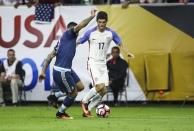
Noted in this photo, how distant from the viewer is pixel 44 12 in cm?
2519

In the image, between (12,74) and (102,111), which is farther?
(12,74)

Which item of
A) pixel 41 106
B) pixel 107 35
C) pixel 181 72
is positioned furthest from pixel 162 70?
pixel 107 35

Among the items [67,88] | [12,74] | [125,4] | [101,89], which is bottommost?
[12,74]

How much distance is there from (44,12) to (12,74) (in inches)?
90.5

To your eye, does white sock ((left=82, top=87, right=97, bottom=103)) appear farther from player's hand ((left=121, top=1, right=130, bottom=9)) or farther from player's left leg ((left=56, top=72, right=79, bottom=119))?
player's hand ((left=121, top=1, right=130, bottom=9))

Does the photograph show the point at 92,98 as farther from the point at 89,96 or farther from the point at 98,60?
the point at 98,60

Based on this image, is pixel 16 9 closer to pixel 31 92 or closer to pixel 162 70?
pixel 31 92

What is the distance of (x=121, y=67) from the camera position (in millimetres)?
24203

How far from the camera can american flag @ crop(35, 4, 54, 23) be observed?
25.2m

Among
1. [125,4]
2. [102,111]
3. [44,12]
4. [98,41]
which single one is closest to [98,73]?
[98,41]

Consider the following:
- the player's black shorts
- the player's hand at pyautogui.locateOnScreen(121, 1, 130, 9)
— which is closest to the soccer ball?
the player's black shorts

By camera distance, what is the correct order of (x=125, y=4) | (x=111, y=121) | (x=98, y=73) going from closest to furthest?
1. (x=111, y=121)
2. (x=98, y=73)
3. (x=125, y=4)

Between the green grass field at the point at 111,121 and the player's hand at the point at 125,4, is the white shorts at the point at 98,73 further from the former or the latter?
the player's hand at the point at 125,4

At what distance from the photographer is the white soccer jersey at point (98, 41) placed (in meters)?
18.4
